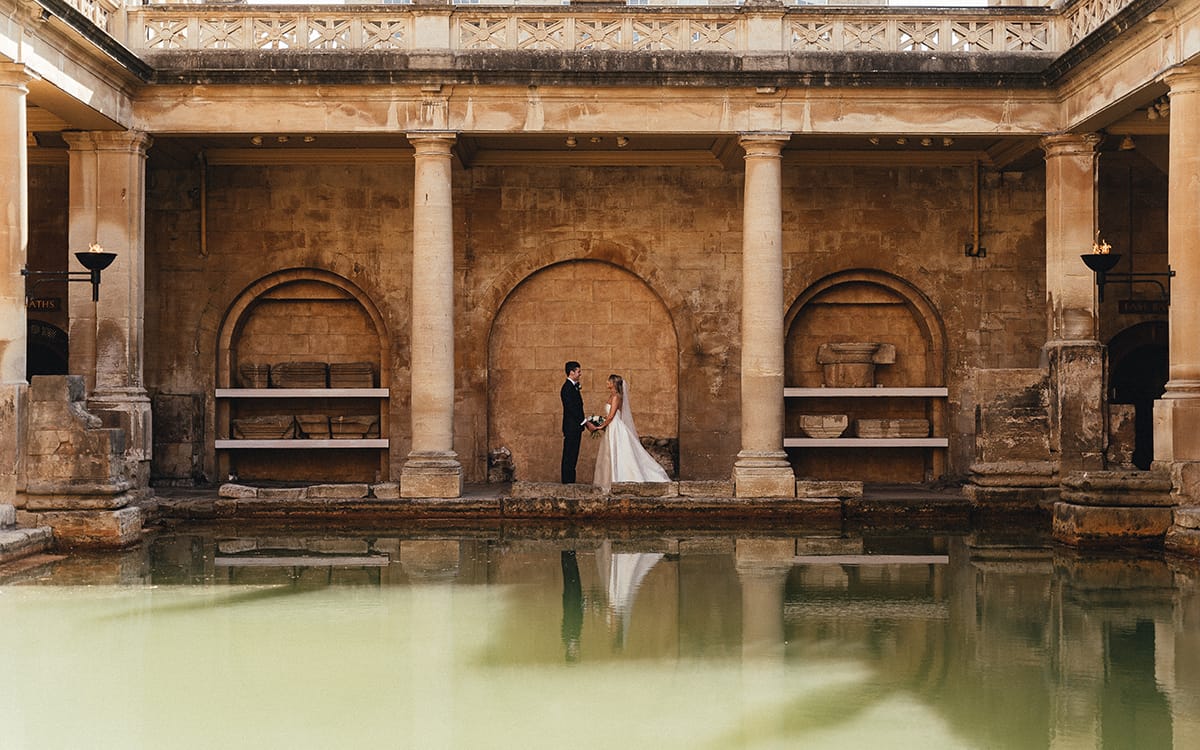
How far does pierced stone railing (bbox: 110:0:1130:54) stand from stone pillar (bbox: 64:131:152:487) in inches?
60.4

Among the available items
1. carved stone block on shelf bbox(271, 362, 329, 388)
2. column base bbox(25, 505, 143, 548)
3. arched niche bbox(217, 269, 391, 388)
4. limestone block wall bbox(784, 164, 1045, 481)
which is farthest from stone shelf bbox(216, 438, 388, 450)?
limestone block wall bbox(784, 164, 1045, 481)

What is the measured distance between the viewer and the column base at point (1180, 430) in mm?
12562

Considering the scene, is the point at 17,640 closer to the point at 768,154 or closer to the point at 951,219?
the point at 768,154

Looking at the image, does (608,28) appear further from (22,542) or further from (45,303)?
(45,303)

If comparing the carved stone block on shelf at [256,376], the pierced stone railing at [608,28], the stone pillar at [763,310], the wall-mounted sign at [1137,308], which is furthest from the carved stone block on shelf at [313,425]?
the wall-mounted sign at [1137,308]

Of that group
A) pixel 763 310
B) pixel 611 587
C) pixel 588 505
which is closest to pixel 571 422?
pixel 588 505

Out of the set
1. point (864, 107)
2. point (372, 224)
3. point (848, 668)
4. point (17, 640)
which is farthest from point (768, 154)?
point (17, 640)

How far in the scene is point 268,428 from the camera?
18.8m

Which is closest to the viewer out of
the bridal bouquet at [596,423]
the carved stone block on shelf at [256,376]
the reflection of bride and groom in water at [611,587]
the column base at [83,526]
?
the reflection of bride and groom in water at [611,587]

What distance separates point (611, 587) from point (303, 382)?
977cm

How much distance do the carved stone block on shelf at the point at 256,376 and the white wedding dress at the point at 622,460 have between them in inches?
218

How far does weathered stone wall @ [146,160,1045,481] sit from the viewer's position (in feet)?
62.5

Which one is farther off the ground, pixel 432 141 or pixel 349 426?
pixel 432 141

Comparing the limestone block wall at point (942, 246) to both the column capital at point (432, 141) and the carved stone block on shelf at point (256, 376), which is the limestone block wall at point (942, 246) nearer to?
the column capital at point (432, 141)
